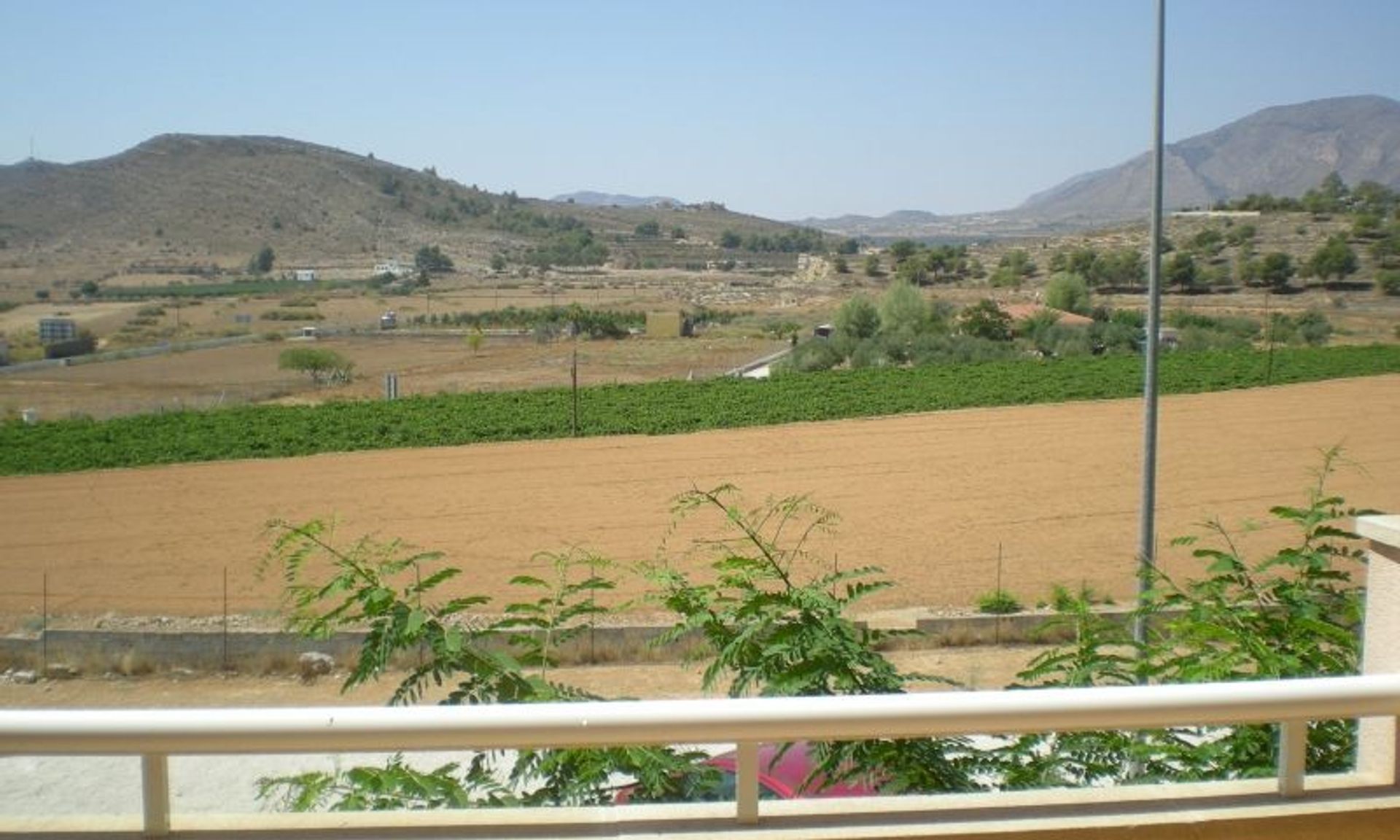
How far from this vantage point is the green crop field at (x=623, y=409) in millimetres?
41281

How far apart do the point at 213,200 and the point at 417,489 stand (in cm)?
13204

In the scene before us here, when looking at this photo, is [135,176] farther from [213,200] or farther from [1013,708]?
[1013,708]

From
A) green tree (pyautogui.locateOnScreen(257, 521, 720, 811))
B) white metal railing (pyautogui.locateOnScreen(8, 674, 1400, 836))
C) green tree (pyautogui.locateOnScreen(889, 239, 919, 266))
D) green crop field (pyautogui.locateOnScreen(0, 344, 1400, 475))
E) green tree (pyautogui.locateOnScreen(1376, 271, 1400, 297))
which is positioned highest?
green tree (pyautogui.locateOnScreen(889, 239, 919, 266))

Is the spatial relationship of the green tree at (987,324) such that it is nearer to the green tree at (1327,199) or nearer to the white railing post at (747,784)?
the green tree at (1327,199)

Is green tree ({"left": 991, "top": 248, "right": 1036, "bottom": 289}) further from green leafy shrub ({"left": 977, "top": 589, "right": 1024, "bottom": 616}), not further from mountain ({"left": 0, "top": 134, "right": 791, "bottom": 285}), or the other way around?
green leafy shrub ({"left": 977, "top": 589, "right": 1024, "bottom": 616})

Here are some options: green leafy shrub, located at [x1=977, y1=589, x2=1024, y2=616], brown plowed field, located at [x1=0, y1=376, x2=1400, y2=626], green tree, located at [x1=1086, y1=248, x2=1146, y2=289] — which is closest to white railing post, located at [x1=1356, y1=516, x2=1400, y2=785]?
brown plowed field, located at [x1=0, y1=376, x2=1400, y2=626]

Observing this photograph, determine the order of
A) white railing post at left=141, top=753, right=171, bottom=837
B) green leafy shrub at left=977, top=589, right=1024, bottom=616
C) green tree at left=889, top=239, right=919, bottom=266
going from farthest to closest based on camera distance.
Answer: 1. green tree at left=889, top=239, right=919, bottom=266
2. green leafy shrub at left=977, top=589, right=1024, bottom=616
3. white railing post at left=141, top=753, right=171, bottom=837

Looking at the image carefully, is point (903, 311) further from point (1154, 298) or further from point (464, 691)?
point (464, 691)

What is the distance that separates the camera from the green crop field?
41.3 metres

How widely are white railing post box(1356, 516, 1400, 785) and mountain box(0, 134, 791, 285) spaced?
4219 inches

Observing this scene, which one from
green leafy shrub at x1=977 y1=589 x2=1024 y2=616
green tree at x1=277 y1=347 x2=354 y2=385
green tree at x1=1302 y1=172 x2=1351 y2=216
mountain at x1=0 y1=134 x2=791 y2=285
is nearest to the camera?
green leafy shrub at x1=977 y1=589 x2=1024 y2=616

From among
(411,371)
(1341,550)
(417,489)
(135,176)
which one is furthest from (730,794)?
(135,176)

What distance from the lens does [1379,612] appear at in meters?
4.02

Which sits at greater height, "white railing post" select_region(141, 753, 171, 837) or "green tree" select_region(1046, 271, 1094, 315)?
"green tree" select_region(1046, 271, 1094, 315)
